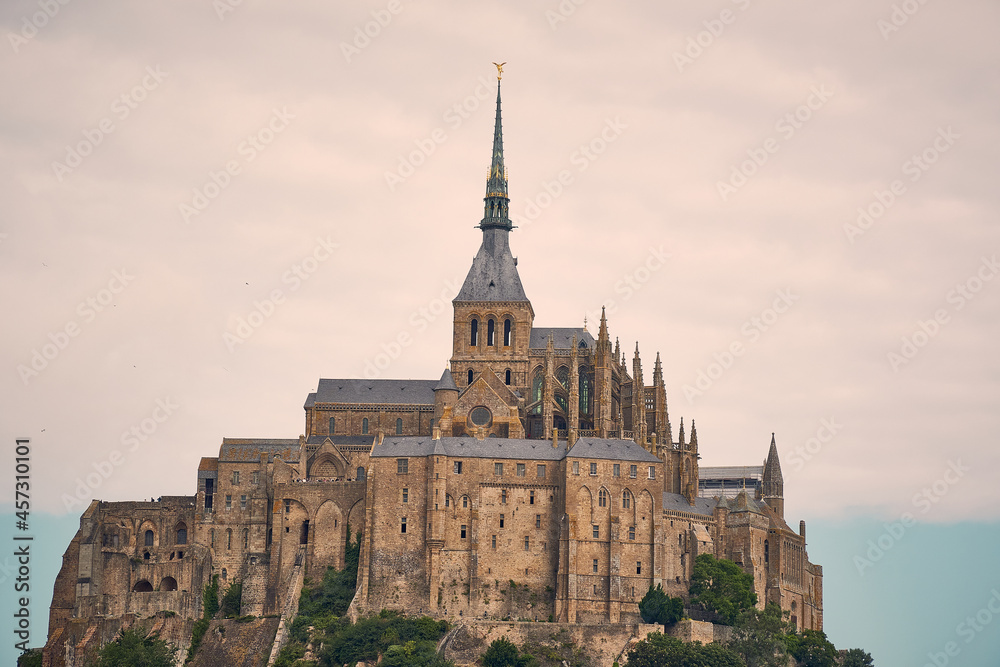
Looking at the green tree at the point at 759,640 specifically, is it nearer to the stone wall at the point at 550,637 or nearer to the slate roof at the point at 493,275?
the stone wall at the point at 550,637

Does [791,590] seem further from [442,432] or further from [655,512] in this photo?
[442,432]

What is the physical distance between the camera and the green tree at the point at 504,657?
404 ft

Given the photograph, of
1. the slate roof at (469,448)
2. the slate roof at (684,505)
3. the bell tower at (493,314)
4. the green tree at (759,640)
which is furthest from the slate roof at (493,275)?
the green tree at (759,640)

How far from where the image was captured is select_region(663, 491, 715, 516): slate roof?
133875 mm

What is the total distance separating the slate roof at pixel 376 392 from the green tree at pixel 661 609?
2751 cm

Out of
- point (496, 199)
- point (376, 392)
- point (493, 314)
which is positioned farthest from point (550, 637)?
point (496, 199)

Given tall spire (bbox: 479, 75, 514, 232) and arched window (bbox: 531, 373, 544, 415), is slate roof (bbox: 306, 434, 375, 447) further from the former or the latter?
tall spire (bbox: 479, 75, 514, 232)

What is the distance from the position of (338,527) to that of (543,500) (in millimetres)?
15717

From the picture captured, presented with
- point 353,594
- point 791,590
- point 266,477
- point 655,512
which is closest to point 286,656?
point 353,594

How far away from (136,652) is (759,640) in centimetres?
4548

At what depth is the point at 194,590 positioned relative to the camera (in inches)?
5320

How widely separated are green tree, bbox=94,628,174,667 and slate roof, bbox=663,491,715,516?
127ft

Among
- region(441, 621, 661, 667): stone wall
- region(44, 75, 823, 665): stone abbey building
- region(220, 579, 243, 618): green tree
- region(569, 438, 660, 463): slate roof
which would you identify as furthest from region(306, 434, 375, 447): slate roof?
region(441, 621, 661, 667): stone wall

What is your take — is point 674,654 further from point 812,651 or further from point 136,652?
point 136,652
